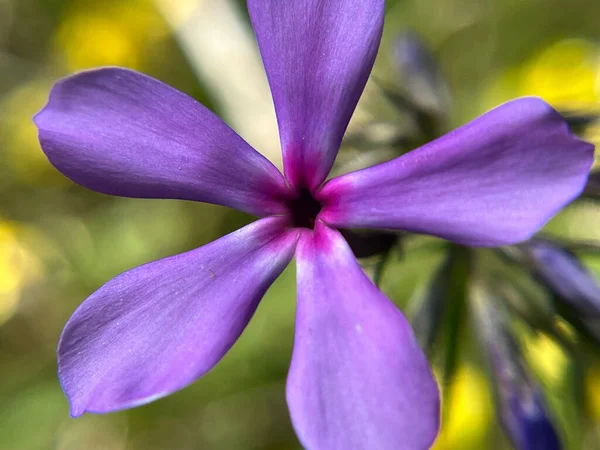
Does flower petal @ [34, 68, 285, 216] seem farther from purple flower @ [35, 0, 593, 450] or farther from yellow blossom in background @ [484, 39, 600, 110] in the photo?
yellow blossom in background @ [484, 39, 600, 110]

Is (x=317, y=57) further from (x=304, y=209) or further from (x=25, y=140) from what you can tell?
(x=25, y=140)

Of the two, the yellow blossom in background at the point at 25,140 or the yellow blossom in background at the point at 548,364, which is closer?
the yellow blossom in background at the point at 548,364

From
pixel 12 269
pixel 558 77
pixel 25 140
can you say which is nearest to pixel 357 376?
pixel 558 77

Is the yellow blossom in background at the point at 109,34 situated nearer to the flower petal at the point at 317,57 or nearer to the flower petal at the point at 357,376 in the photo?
the flower petal at the point at 317,57

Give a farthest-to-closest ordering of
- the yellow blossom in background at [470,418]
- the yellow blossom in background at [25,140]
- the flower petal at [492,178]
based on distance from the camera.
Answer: the yellow blossom in background at [25,140], the yellow blossom in background at [470,418], the flower petal at [492,178]

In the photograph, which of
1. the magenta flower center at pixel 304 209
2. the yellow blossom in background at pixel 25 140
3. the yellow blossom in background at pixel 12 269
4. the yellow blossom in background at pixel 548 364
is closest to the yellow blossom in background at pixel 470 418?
the yellow blossom in background at pixel 548 364

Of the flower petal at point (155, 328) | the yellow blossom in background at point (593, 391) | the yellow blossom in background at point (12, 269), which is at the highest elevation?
the flower petal at point (155, 328)

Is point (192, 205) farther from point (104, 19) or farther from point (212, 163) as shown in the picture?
point (212, 163)

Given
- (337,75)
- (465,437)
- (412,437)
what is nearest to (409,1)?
(465,437)
